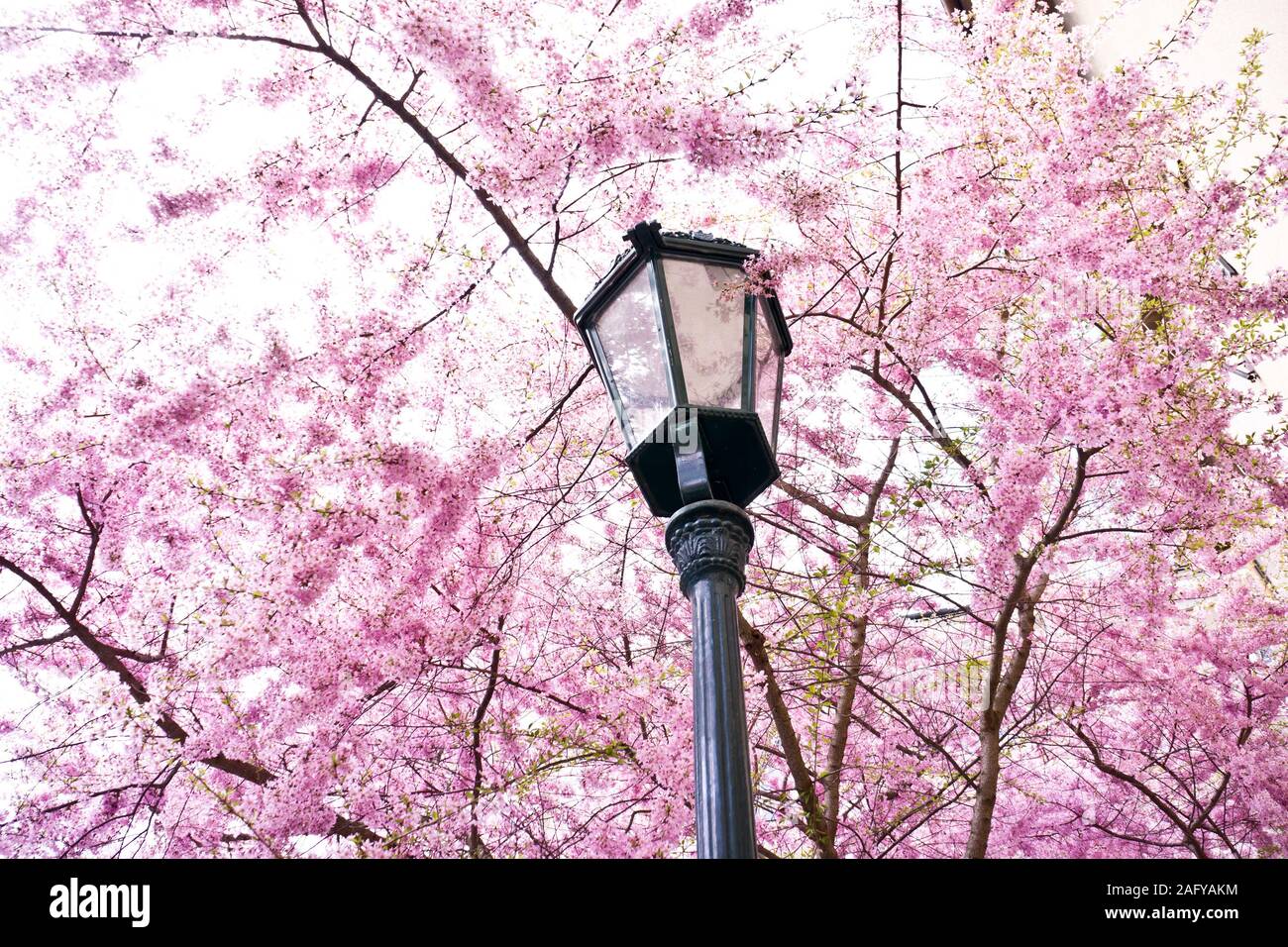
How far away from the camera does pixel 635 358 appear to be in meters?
3.08

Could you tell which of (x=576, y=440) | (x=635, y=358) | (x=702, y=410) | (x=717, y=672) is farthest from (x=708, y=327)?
(x=576, y=440)

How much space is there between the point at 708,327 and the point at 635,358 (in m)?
0.27

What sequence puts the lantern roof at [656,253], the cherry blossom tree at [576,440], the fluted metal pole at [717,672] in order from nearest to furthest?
1. the fluted metal pole at [717,672]
2. the lantern roof at [656,253]
3. the cherry blossom tree at [576,440]

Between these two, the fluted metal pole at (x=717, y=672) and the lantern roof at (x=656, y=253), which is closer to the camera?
the fluted metal pole at (x=717, y=672)

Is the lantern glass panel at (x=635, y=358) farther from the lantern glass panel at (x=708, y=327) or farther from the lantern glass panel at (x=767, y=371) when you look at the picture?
the lantern glass panel at (x=767, y=371)

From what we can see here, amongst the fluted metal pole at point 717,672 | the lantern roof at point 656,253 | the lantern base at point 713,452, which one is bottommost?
the fluted metal pole at point 717,672

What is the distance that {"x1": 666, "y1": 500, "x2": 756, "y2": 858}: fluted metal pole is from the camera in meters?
2.15

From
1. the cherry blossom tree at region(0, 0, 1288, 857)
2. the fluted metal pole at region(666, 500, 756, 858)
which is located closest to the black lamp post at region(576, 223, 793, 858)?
the fluted metal pole at region(666, 500, 756, 858)

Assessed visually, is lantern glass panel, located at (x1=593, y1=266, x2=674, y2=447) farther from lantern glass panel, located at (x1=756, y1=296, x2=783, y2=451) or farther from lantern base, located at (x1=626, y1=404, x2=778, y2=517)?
lantern glass panel, located at (x1=756, y1=296, x2=783, y2=451)

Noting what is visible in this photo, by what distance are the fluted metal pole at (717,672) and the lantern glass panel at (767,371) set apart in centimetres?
48

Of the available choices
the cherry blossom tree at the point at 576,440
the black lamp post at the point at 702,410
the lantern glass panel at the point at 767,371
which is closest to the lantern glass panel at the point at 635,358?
the black lamp post at the point at 702,410

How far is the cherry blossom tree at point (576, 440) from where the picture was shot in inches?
190

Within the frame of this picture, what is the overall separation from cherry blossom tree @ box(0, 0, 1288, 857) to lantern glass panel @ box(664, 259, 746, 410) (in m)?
0.84

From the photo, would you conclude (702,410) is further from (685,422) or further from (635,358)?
(635,358)
